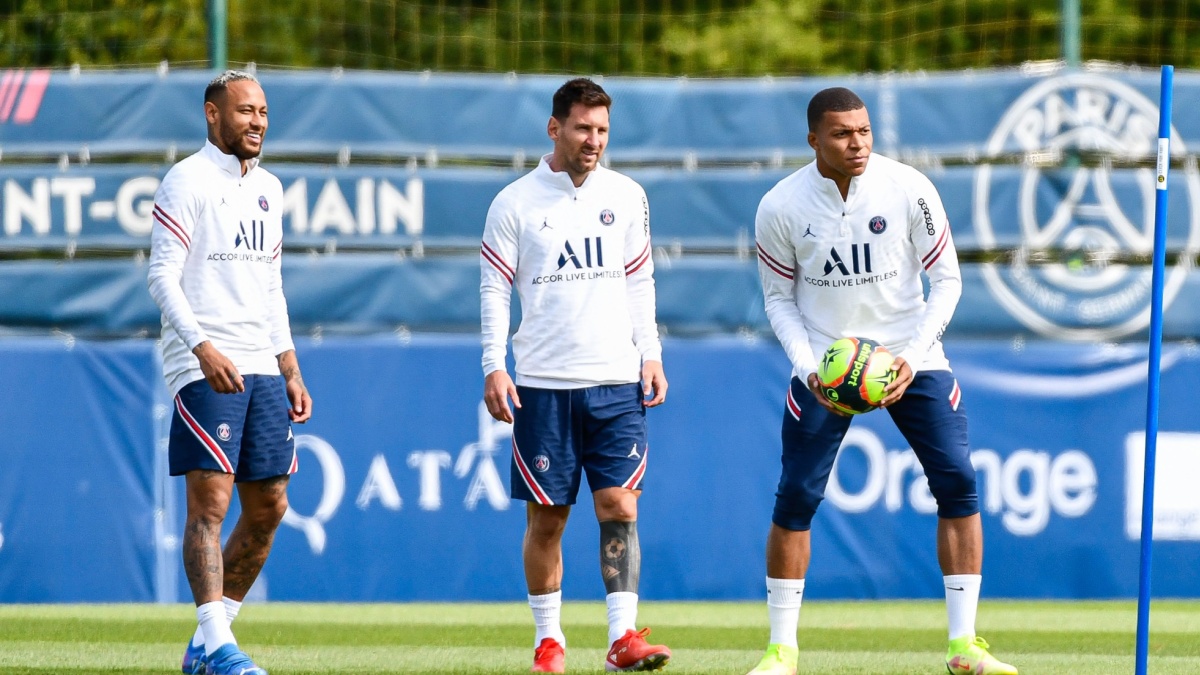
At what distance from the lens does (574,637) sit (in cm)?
920

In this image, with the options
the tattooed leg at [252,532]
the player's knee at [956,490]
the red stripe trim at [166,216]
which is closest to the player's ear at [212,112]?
the red stripe trim at [166,216]

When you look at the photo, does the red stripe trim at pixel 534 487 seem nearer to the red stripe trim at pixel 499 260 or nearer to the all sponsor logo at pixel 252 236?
the red stripe trim at pixel 499 260

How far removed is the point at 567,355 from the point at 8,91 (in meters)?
6.70

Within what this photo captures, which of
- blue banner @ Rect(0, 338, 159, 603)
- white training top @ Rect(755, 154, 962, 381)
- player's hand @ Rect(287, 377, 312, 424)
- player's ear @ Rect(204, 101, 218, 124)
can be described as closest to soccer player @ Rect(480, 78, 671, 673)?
white training top @ Rect(755, 154, 962, 381)

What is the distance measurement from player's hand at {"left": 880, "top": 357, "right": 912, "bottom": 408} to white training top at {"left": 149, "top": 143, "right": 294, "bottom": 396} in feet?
8.13

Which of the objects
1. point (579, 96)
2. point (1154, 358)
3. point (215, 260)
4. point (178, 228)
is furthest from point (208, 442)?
point (1154, 358)

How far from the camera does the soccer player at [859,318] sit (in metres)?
6.68

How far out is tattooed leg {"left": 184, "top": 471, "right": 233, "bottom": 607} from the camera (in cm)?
664

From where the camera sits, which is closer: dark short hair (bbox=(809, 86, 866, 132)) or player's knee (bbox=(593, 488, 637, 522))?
dark short hair (bbox=(809, 86, 866, 132))

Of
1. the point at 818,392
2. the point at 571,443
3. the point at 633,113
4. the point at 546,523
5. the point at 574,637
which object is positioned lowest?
the point at 574,637

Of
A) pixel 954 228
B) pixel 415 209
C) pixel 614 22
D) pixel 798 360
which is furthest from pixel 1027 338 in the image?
pixel 614 22

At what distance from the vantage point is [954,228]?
12562 mm

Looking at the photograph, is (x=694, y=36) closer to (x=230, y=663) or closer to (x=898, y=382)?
(x=898, y=382)

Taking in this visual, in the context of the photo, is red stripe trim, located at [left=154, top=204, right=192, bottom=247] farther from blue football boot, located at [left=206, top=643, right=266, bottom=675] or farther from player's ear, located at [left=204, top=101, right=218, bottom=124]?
blue football boot, located at [left=206, top=643, right=266, bottom=675]
